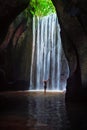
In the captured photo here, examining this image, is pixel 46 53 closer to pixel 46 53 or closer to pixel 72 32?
pixel 46 53

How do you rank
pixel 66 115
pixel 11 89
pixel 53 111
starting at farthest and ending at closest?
pixel 11 89 < pixel 53 111 < pixel 66 115

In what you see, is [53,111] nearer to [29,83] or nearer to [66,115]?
Answer: [66,115]

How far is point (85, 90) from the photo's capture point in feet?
59.2

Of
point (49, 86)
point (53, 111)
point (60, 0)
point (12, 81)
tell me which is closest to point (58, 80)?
point (49, 86)

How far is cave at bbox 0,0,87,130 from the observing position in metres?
13.3

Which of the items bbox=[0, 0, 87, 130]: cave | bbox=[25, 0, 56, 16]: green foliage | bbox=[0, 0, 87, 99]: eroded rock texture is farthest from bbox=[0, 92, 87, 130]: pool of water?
bbox=[25, 0, 56, 16]: green foliage

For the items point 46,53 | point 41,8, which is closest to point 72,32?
point 46,53

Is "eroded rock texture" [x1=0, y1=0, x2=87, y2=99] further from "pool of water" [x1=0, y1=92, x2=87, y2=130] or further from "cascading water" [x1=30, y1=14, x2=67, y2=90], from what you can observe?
"cascading water" [x1=30, y1=14, x2=67, y2=90]

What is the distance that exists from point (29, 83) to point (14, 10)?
42.6 feet

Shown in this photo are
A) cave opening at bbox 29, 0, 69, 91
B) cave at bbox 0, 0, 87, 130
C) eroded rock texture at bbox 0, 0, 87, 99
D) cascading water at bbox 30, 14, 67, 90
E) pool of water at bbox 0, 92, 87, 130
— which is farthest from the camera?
cascading water at bbox 30, 14, 67, 90

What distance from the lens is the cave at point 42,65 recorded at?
13316 millimetres

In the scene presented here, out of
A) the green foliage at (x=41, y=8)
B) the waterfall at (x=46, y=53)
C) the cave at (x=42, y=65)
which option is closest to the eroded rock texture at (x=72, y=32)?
the cave at (x=42, y=65)

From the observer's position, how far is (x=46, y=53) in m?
31.3

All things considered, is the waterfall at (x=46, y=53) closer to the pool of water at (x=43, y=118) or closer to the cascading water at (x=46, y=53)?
the cascading water at (x=46, y=53)
